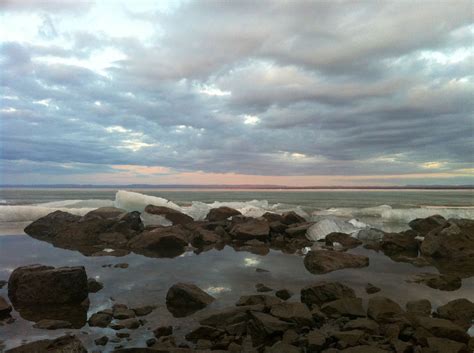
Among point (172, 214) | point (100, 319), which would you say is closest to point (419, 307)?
point (100, 319)

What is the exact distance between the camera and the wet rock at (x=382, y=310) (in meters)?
5.85

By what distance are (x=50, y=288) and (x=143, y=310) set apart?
2.05m

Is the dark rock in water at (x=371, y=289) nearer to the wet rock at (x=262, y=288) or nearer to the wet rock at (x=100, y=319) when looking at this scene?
the wet rock at (x=262, y=288)

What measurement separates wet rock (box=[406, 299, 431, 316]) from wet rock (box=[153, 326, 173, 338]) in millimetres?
4073

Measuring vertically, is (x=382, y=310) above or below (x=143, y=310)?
above

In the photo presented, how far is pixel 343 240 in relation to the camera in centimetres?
1415

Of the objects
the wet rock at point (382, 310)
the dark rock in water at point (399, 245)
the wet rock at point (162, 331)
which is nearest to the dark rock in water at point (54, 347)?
the wet rock at point (162, 331)

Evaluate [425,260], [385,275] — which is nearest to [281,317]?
[385,275]

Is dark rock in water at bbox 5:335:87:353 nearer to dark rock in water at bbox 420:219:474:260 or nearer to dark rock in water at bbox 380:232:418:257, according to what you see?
dark rock in water at bbox 380:232:418:257

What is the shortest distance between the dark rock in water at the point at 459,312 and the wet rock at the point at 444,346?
116 centimetres

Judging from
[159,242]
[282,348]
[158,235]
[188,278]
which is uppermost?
[158,235]

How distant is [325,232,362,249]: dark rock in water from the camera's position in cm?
1389

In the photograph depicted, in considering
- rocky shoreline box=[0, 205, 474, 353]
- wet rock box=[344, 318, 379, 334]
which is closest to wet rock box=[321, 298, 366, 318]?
rocky shoreline box=[0, 205, 474, 353]

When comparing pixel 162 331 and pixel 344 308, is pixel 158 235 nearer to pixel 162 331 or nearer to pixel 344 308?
pixel 162 331
